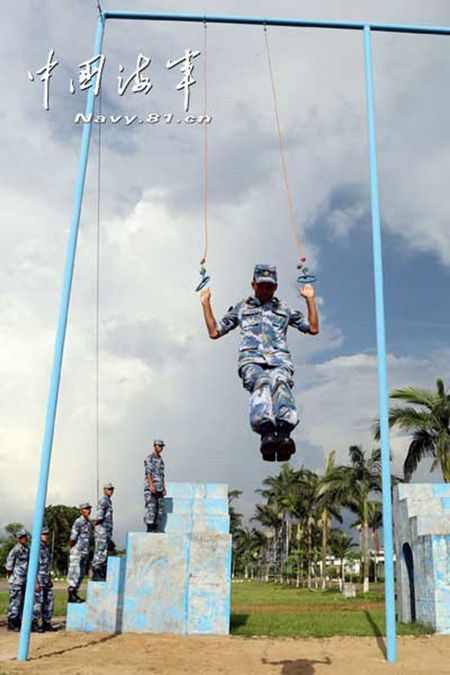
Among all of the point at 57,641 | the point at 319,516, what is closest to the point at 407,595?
the point at 57,641

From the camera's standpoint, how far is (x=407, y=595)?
15.4 m

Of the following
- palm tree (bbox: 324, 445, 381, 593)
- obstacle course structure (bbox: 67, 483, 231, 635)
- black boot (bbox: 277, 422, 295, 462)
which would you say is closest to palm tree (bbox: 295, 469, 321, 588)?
palm tree (bbox: 324, 445, 381, 593)

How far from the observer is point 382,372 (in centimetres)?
1027

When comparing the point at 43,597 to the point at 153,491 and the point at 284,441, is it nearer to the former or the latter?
the point at 153,491

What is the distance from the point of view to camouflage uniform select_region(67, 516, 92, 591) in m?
12.9

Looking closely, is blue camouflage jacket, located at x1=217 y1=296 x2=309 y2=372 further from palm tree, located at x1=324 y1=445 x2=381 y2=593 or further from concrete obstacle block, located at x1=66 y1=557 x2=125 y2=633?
palm tree, located at x1=324 y1=445 x2=381 y2=593

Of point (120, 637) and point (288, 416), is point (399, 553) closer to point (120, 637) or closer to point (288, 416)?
point (120, 637)

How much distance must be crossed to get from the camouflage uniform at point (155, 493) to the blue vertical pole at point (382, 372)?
16.7 feet

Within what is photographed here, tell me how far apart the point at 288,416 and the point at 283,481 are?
173ft

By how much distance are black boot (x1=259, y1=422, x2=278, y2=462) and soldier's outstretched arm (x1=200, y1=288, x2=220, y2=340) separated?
1.62 metres

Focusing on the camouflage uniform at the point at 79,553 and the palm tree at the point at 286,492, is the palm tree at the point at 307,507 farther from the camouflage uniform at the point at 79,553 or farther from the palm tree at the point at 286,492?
the camouflage uniform at the point at 79,553

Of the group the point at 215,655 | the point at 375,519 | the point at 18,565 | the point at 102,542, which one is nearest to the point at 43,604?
the point at 18,565

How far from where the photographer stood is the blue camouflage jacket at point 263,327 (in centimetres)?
638

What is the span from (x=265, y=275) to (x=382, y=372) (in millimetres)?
4312
